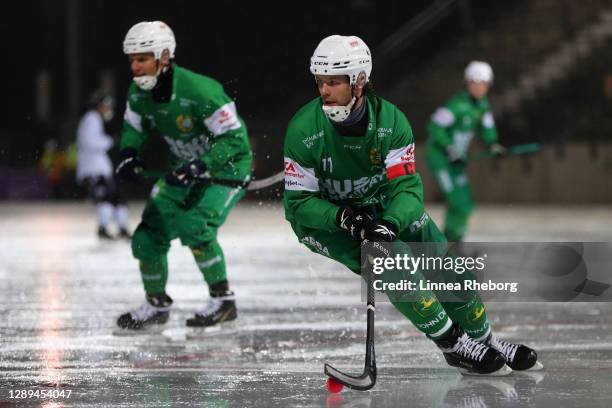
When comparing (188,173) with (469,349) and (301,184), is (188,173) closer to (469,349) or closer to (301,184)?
(301,184)

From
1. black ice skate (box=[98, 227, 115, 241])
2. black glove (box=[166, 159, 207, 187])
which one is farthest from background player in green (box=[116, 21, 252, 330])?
black ice skate (box=[98, 227, 115, 241])

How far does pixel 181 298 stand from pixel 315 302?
103 cm

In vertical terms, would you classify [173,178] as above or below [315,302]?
above

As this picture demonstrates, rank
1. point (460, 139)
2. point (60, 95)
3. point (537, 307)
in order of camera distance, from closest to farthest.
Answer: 1. point (537, 307)
2. point (460, 139)
3. point (60, 95)

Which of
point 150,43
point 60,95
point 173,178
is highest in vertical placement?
point 150,43

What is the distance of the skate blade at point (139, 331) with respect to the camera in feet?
27.9

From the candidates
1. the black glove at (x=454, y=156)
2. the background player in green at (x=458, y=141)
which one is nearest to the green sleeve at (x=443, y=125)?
the background player in green at (x=458, y=141)

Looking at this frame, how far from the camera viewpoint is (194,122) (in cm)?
884

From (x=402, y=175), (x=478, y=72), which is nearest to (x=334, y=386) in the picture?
(x=402, y=175)

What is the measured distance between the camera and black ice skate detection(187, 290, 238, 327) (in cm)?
880

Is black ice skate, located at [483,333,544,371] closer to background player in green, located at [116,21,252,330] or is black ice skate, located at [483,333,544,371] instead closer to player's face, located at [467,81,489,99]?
background player in green, located at [116,21,252,330]

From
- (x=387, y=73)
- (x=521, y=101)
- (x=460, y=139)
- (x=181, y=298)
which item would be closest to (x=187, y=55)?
(x=387, y=73)

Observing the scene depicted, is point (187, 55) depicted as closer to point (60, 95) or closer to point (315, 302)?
point (60, 95)

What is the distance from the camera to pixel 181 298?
10.5 metres
